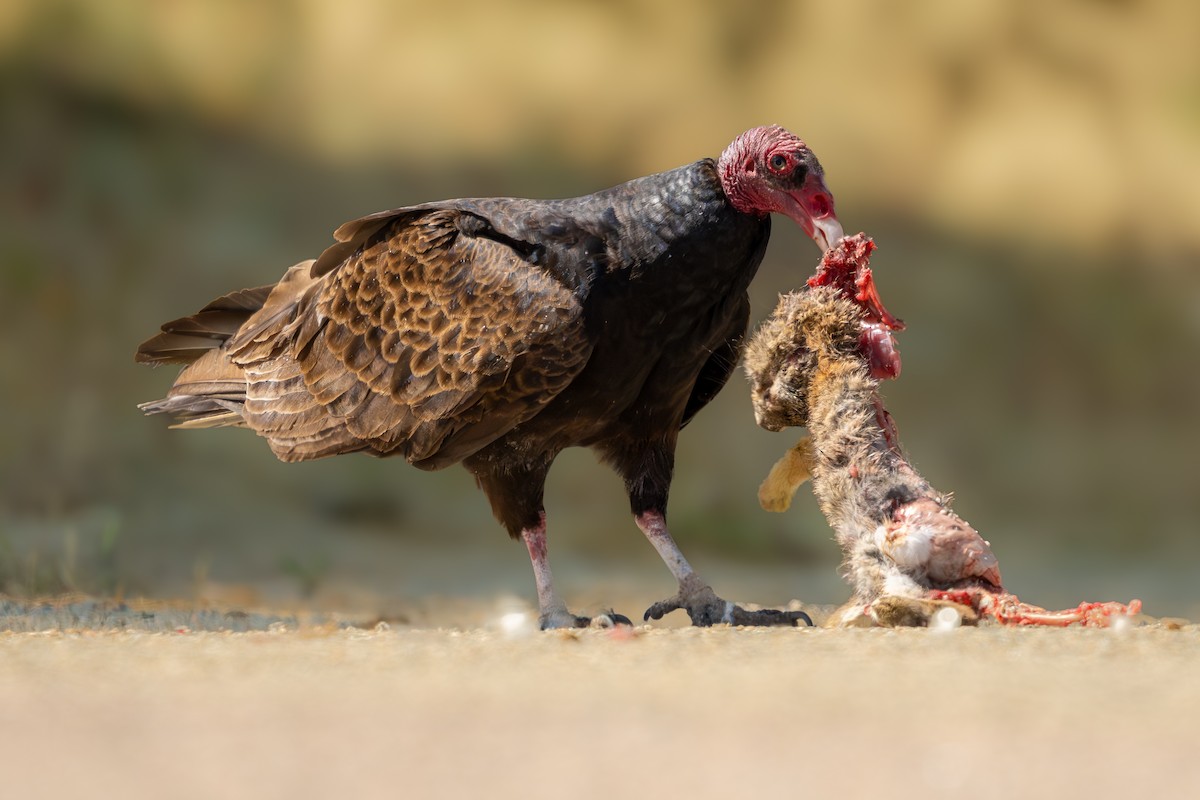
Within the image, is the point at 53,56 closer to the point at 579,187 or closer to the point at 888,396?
the point at 579,187

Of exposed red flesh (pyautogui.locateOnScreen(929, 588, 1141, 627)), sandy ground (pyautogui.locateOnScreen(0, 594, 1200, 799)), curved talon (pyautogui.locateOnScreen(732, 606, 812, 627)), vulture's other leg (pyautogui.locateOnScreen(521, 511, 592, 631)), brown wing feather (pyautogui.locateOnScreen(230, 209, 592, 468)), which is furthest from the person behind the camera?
vulture's other leg (pyautogui.locateOnScreen(521, 511, 592, 631))

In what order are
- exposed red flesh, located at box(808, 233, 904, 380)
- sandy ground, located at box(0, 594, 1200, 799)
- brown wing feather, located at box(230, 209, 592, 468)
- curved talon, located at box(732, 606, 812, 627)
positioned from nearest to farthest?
1. sandy ground, located at box(0, 594, 1200, 799)
2. exposed red flesh, located at box(808, 233, 904, 380)
3. brown wing feather, located at box(230, 209, 592, 468)
4. curved talon, located at box(732, 606, 812, 627)

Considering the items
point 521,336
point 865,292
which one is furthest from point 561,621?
point 865,292

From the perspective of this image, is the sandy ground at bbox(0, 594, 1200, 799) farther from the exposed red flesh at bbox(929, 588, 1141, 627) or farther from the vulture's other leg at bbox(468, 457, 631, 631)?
the vulture's other leg at bbox(468, 457, 631, 631)

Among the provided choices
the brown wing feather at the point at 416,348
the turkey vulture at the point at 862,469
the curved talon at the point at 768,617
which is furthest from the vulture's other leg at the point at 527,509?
the turkey vulture at the point at 862,469

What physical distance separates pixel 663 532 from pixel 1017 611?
4.66 ft

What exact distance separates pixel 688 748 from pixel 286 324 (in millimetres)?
3115

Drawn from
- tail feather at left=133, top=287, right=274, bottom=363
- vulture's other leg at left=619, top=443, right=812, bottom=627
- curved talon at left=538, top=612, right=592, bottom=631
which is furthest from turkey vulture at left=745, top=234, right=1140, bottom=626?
tail feather at left=133, top=287, right=274, bottom=363

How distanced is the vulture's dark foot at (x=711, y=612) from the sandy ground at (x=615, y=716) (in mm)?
913

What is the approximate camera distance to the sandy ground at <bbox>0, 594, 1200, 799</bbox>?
2.16 metres

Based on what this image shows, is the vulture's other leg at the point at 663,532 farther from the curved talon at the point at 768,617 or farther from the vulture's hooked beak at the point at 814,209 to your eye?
the vulture's hooked beak at the point at 814,209

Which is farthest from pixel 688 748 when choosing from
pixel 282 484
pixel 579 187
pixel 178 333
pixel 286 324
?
pixel 579 187

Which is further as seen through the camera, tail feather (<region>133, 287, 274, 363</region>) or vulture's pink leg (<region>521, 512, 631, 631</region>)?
tail feather (<region>133, 287, 274, 363</region>)

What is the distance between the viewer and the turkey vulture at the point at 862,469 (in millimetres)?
3658
